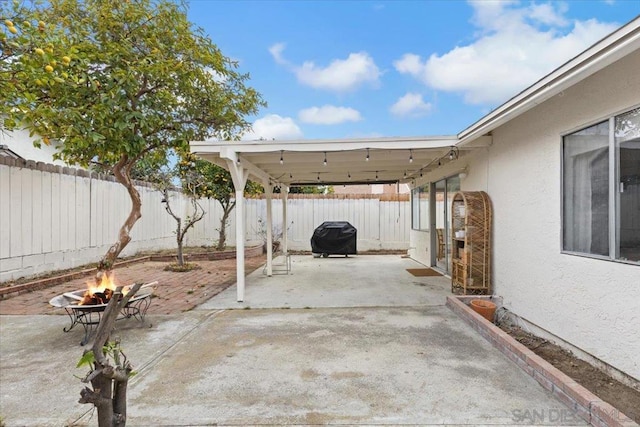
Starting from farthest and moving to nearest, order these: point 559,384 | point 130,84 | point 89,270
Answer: point 89,270
point 130,84
point 559,384

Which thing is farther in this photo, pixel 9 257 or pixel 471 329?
pixel 9 257

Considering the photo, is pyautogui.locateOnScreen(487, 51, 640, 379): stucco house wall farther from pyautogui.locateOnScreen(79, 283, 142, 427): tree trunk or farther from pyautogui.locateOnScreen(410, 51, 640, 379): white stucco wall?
pyautogui.locateOnScreen(79, 283, 142, 427): tree trunk

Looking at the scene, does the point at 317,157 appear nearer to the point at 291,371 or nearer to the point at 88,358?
the point at 291,371

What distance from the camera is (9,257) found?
6324mm

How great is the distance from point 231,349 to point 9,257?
532cm

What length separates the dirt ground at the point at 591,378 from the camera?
8.41ft

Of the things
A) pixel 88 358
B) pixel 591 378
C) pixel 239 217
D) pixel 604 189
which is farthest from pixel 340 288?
pixel 88 358

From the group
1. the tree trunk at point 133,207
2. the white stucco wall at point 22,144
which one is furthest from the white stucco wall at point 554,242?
the white stucco wall at point 22,144

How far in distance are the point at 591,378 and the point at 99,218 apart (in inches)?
383

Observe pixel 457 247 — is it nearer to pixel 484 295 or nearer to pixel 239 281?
pixel 484 295

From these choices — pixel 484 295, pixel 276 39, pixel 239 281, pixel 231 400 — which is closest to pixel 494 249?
pixel 484 295

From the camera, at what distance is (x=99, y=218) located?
879cm

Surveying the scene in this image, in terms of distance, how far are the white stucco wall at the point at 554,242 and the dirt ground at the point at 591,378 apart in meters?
0.14

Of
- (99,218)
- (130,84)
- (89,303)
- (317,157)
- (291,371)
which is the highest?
(130,84)
